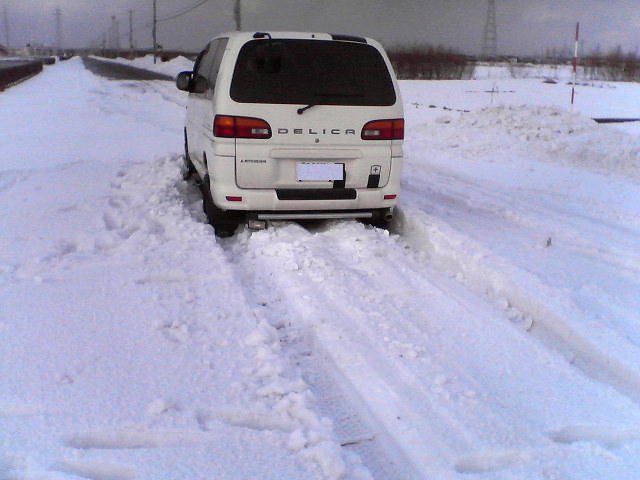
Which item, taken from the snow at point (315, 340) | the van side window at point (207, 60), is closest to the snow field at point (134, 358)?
the snow at point (315, 340)

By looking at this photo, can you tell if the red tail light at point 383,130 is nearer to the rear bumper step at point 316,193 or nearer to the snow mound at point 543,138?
the rear bumper step at point 316,193

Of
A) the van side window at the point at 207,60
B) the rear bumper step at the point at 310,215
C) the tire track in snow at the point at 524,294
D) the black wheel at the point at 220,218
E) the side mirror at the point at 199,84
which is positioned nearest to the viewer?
the tire track in snow at the point at 524,294

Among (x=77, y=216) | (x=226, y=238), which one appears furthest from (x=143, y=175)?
(x=226, y=238)

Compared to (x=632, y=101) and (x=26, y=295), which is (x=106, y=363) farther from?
(x=632, y=101)

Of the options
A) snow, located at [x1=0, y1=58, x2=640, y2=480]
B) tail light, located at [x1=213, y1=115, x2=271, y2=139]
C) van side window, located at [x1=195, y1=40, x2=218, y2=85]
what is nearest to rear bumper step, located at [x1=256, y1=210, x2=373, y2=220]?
snow, located at [x1=0, y1=58, x2=640, y2=480]

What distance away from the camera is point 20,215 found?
19.6ft

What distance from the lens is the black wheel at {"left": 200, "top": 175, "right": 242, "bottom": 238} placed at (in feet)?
18.7

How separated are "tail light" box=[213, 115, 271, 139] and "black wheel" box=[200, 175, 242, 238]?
727mm

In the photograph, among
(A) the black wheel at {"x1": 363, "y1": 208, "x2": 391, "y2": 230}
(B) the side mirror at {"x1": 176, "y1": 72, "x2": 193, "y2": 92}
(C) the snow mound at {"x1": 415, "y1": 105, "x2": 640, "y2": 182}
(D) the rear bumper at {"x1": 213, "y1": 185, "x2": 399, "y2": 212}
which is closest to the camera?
(D) the rear bumper at {"x1": 213, "y1": 185, "x2": 399, "y2": 212}

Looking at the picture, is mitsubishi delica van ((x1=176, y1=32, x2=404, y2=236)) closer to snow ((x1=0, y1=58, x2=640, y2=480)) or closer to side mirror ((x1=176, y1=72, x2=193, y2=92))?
snow ((x1=0, y1=58, x2=640, y2=480))

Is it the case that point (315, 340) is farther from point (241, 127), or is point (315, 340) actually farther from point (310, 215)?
point (241, 127)

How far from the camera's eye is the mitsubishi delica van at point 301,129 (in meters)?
5.26

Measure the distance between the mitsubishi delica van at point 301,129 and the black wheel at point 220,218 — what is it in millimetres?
13

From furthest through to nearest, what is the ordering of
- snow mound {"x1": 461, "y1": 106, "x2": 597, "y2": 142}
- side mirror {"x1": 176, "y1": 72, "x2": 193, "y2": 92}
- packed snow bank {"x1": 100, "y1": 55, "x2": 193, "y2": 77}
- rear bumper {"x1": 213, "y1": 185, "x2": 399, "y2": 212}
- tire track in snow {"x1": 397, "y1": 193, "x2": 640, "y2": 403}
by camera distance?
packed snow bank {"x1": 100, "y1": 55, "x2": 193, "y2": 77}
snow mound {"x1": 461, "y1": 106, "x2": 597, "y2": 142}
side mirror {"x1": 176, "y1": 72, "x2": 193, "y2": 92}
rear bumper {"x1": 213, "y1": 185, "x2": 399, "y2": 212}
tire track in snow {"x1": 397, "y1": 193, "x2": 640, "y2": 403}
